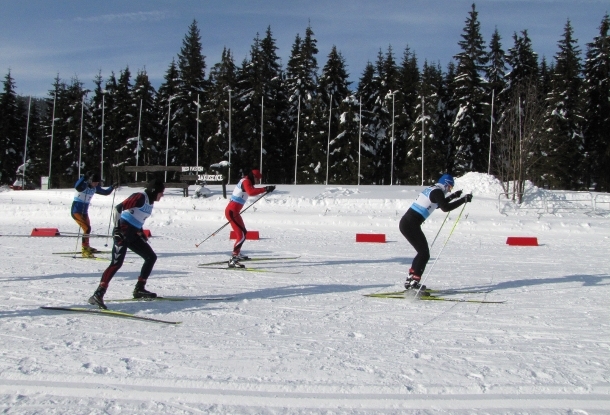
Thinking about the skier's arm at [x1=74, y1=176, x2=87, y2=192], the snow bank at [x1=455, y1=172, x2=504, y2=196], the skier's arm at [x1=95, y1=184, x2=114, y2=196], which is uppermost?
the snow bank at [x1=455, y1=172, x2=504, y2=196]

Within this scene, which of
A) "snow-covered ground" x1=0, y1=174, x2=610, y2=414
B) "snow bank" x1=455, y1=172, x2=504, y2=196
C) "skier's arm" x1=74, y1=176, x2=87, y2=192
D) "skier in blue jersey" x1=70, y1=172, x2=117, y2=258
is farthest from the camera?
"snow bank" x1=455, y1=172, x2=504, y2=196

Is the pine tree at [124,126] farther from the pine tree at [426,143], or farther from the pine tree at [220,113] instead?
the pine tree at [426,143]

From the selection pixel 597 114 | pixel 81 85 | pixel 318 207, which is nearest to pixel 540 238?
pixel 318 207

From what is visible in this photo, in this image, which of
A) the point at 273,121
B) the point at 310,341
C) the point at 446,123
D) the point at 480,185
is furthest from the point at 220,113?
the point at 310,341

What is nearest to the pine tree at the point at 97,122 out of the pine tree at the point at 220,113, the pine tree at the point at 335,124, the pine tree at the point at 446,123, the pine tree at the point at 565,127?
the pine tree at the point at 220,113

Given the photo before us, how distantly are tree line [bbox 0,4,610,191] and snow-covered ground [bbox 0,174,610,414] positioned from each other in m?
27.9

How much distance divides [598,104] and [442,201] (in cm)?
4168

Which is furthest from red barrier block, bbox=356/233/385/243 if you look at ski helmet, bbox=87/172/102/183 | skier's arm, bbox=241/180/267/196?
ski helmet, bbox=87/172/102/183

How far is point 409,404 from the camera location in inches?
140

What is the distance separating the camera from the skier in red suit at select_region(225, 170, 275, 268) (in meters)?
9.52

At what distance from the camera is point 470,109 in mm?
Result: 38969

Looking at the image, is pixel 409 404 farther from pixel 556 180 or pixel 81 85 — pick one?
pixel 81 85

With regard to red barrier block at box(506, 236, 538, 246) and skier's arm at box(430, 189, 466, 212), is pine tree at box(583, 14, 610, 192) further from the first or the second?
skier's arm at box(430, 189, 466, 212)

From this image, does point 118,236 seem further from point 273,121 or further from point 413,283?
point 273,121
